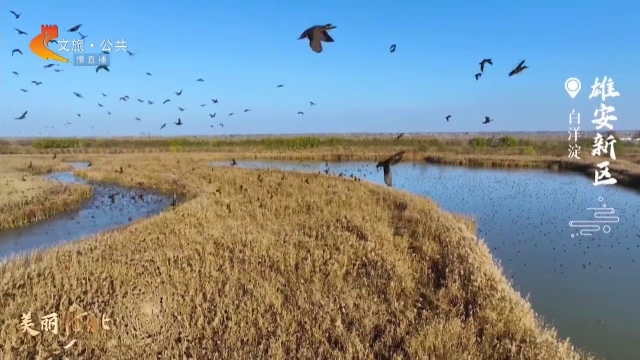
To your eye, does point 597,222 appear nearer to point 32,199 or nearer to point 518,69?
point 518,69

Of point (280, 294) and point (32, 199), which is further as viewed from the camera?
point (32, 199)

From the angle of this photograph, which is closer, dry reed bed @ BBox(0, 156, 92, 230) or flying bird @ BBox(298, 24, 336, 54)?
flying bird @ BBox(298, 24, 336, 54)

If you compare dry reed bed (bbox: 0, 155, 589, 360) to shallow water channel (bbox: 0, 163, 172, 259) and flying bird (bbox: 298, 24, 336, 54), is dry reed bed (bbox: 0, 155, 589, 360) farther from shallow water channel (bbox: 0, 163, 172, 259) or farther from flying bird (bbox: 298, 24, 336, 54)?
shallow water channel (bbox: 0, 163, 172, 259)

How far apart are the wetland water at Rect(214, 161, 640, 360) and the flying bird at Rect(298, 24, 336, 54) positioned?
6471 millimetres

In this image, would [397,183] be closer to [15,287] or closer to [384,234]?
[384,234]

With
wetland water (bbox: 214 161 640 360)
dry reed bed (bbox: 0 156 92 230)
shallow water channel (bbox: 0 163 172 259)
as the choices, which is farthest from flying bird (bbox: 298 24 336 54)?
dry reed bed (bbox: 0 156 92 230)

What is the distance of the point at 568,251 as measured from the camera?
12633mm

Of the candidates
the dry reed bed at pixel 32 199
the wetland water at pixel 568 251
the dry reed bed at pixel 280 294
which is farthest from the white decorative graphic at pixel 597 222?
the dry reed bed at pixel 32 199

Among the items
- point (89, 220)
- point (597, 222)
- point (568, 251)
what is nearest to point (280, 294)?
point (568, 251)

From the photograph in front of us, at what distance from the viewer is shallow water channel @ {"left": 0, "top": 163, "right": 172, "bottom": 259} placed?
537 inches

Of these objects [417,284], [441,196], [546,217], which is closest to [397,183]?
[441,196]

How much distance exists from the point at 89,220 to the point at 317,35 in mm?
15125

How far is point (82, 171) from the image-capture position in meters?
31.3

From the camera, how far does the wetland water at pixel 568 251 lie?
815 centimetres
